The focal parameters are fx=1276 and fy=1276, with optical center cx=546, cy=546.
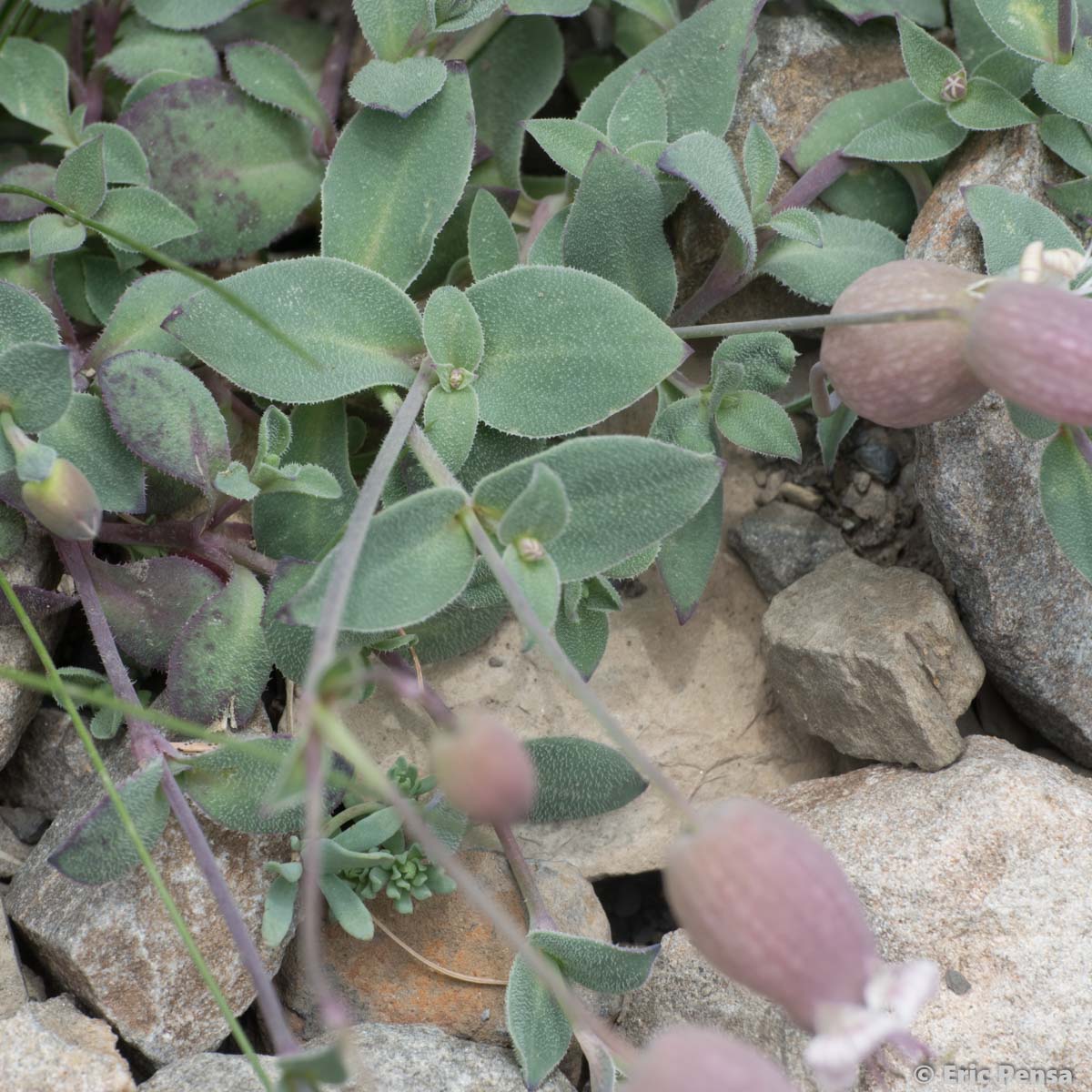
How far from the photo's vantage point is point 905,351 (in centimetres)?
166

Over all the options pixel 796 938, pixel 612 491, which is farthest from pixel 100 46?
pixel 796 938

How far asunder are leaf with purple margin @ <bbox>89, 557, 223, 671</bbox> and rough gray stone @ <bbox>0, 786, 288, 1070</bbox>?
0.25 metres

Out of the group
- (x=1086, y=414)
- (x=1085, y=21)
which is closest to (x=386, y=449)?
(x=1086, y=414)

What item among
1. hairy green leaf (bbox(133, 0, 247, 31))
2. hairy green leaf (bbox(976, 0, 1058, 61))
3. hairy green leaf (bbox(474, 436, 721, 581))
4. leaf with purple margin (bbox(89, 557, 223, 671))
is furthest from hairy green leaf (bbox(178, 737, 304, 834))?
hairy green leaf (bbox(976, 0, 1058, 61))

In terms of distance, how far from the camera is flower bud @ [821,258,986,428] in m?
1.64

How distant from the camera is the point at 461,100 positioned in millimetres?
2260

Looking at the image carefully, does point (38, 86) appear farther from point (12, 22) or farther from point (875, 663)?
point (875, 663)

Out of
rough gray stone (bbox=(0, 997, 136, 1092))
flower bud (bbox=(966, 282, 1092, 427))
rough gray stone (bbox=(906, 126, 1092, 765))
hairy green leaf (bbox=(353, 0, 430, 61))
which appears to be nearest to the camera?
flower bud (bbox=(966, 282, 1092, 427))

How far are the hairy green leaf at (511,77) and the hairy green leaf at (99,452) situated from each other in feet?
3.24

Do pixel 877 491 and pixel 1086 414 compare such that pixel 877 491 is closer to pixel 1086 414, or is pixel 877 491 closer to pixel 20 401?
pixel 1086 414

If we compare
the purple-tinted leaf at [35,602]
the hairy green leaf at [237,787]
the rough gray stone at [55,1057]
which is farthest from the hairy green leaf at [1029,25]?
the rough gray stone at [55,1057]

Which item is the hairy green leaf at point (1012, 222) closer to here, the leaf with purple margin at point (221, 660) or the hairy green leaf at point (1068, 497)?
the hairy green leaf at point (1068, 497)

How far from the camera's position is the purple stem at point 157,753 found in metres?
1.61

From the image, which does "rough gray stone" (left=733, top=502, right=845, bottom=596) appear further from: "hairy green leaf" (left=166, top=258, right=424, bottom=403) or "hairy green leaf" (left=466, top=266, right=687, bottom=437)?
"hairy green leaf" (left=166, top=258, right=424, bottom=403)
